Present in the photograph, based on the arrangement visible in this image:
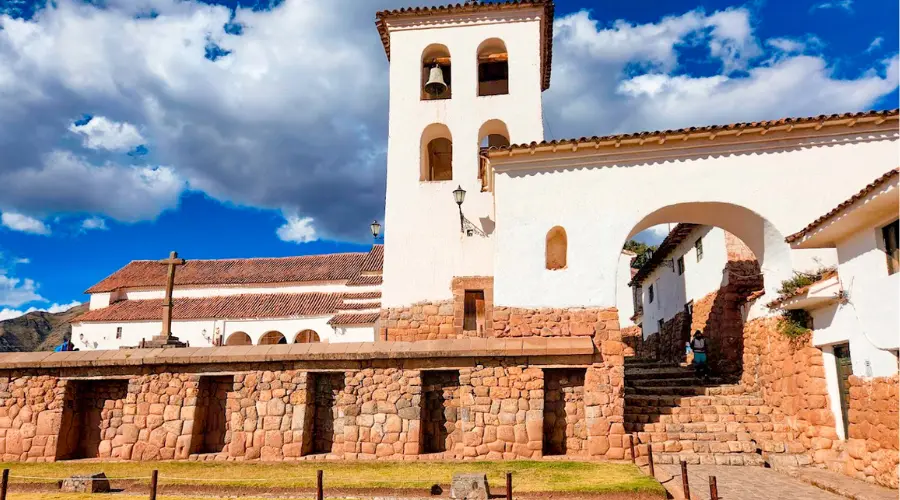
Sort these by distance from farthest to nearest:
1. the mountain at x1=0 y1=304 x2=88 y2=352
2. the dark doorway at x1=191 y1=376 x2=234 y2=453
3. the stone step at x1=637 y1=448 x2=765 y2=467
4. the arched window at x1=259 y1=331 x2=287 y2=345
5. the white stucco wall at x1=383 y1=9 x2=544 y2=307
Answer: the mountain at x1=0 y1=304 x2=88 y2=352 < the arched window at x1=259 y1=331 x2=287 y2=345 < the white stucco wall at x1=383 y1=9 x2=544 y2=307 < the dark doorway at x1=191 y1=376 x2=234 y2=453 < the stone step at x1=637 y1=448 x2=765 y2=467

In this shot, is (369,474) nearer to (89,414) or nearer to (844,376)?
(89,414)

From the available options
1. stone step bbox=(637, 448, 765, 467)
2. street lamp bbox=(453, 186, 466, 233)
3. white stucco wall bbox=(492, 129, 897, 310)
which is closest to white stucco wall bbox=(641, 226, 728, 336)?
white stucco wall bbox=(492, 129, 897, 310)

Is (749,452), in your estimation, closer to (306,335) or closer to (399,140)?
(399,140)

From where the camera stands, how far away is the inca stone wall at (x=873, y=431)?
26.2ft

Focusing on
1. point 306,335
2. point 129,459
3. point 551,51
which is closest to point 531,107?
point 551,51

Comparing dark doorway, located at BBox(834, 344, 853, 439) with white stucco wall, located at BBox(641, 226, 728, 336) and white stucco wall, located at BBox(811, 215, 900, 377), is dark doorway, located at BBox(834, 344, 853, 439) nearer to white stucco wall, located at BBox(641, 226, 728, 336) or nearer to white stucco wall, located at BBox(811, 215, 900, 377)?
white stucco wall, located at BBox(811, 215, 900, 377)

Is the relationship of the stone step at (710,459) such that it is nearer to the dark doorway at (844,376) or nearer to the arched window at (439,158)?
the dark doorway at (844,376)

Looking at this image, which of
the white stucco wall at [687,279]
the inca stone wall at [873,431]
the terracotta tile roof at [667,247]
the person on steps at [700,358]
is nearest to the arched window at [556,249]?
the person on steps at [700,358]

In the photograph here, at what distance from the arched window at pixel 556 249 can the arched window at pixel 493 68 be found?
6.41 meters

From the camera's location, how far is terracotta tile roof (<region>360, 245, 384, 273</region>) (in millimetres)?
32781

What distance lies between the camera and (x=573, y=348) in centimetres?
1067

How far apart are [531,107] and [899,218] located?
969 centimetres

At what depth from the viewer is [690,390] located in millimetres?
12852

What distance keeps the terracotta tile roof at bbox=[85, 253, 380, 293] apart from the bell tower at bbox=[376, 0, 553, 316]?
59.2ft
